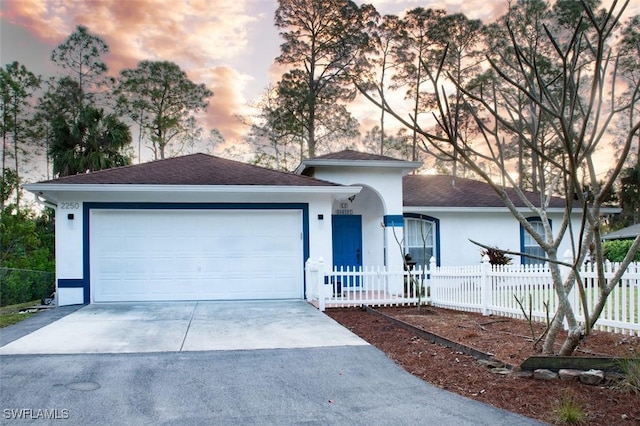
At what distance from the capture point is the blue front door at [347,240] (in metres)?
15.0

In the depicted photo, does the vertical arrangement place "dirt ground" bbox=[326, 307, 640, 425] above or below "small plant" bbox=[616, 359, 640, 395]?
below

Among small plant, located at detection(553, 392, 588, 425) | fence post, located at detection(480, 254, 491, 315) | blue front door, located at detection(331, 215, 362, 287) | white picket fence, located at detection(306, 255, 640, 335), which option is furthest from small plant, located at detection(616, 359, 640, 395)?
blue front door, located at detection(331, 215, 362, 287)

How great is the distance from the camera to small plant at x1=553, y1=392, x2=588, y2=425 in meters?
4.10

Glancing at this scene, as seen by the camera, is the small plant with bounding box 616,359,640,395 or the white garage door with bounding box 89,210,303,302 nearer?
the small plant with bounding box 616,359,640,395

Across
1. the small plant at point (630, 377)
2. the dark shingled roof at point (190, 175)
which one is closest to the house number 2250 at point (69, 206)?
the dark shingled roof at point (190, 175)

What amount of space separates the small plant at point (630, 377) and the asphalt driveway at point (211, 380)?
1159mm

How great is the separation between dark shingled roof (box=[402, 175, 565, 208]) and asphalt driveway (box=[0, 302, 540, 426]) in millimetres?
8707

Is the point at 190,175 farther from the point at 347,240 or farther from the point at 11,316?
the point at 347,240

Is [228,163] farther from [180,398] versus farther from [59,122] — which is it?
[59,122]

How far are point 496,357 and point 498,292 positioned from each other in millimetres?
3658

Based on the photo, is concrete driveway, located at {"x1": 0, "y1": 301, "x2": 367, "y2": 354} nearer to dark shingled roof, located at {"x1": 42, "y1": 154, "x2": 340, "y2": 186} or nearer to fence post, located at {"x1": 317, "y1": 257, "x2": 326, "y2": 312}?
fence post, located at {"x1": 317, "y1": 257, "x2": 326, "y2": 312}

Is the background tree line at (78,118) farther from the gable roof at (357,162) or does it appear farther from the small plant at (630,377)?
the small plant at (630,377)

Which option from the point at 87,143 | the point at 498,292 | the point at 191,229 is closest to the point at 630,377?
the point at 498,292

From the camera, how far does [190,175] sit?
1217 cm
